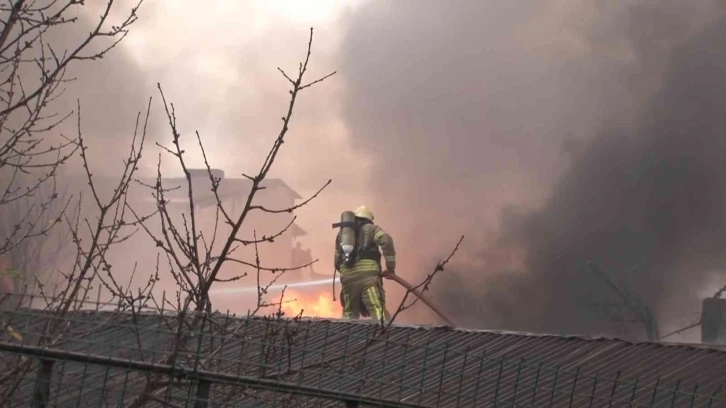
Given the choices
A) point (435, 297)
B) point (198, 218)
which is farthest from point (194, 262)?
point (198, 218)

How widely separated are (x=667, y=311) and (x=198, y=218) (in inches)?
698

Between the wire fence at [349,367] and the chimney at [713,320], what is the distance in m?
4.55

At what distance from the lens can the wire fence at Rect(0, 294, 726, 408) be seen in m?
2.54

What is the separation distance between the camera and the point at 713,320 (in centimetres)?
1105

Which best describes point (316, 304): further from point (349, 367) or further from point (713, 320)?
point (349, 367)

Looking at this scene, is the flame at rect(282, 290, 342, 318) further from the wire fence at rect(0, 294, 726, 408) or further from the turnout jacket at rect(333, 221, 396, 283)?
the wire fence at rect(0, 294, 726, 408)

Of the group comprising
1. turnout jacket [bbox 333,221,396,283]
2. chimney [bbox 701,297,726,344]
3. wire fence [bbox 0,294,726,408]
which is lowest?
wire fence [bbox 0,294,726,408]

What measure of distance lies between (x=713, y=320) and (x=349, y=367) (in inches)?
338

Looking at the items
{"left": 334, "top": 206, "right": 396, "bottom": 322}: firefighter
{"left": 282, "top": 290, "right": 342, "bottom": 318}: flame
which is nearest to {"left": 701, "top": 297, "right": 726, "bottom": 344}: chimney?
{"left": 334, "top": 206, "right": 396, "bottom": 322}: firefighter

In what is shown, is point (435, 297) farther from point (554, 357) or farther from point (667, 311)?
point (554, 357)

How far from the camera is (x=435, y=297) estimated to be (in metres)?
22.0

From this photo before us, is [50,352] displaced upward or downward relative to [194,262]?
downward

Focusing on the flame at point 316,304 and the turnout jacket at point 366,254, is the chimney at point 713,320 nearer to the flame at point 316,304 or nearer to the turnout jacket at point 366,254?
the turnout jacket at point 366,254

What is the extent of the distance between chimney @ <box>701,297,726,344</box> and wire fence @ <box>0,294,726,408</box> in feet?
14.9
